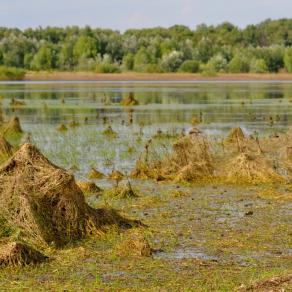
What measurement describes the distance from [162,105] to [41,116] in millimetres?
13420

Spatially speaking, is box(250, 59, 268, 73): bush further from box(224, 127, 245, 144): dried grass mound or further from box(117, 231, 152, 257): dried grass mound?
box(117, 231, 152, 257): dried grass mound

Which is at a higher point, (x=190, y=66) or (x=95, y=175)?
(x=190, y=66)

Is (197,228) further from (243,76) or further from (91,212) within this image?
(243,76)

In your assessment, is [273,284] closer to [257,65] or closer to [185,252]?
[185,252]

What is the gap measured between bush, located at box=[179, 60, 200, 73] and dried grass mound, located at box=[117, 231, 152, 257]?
132962mm

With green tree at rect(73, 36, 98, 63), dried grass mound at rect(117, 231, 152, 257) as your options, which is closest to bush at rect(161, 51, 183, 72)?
green tree at rect(73, 36, 98, 63)

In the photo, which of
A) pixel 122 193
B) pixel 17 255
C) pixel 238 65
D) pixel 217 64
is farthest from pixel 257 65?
pixel 17 255

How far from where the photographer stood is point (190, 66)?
145 meters

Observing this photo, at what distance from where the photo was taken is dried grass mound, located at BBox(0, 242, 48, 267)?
11.7 m

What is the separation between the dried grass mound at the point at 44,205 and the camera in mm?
13477

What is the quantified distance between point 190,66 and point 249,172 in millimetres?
125704

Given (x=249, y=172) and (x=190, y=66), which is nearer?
(x=249, y=172)

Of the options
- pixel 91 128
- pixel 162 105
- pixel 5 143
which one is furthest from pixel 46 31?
pixel 5 143

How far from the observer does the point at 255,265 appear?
11.8 m
